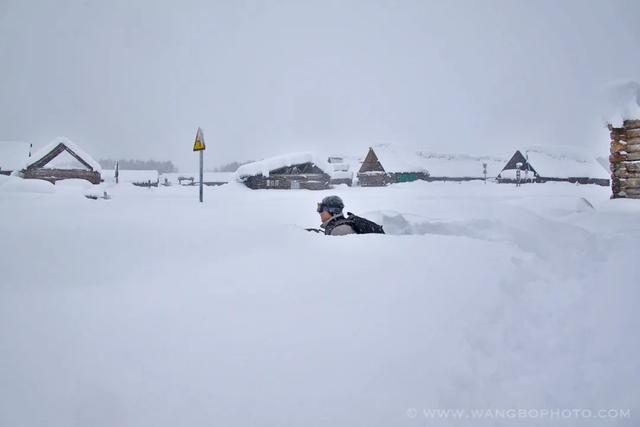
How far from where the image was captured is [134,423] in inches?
52.9

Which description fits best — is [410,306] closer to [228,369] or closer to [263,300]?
[263,300]

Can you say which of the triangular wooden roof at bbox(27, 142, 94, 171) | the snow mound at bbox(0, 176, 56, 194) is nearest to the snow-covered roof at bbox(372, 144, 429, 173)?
the triangular wooden roof at bbox(27, 142, 94, 171)

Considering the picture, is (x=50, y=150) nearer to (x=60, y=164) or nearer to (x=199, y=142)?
(x=60, y=164)

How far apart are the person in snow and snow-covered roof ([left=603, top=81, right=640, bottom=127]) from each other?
767 cm

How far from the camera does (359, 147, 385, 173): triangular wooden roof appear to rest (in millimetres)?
34094

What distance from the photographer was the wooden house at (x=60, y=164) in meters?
18.0

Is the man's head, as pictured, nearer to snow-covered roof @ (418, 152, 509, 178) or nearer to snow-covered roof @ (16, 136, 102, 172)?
snow-covered roof @ (16, 136, 102, 172)

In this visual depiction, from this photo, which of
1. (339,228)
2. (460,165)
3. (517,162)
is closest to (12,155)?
(339,228)

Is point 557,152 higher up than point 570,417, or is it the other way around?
point 557,152

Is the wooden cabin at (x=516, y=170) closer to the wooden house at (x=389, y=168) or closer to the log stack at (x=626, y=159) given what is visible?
the wooden house at (x=389, y=168)

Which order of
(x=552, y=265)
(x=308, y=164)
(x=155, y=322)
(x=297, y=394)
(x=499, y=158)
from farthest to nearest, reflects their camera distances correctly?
(x=499, y=158), (x=308, y=164), (x=552, y=265), (x=155, y=322), (x=297, y=394)

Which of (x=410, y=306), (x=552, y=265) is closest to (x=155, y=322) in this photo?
(x=410, y=306)

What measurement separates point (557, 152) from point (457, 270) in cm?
3713

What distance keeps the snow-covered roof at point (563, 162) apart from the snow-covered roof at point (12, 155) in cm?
3703
